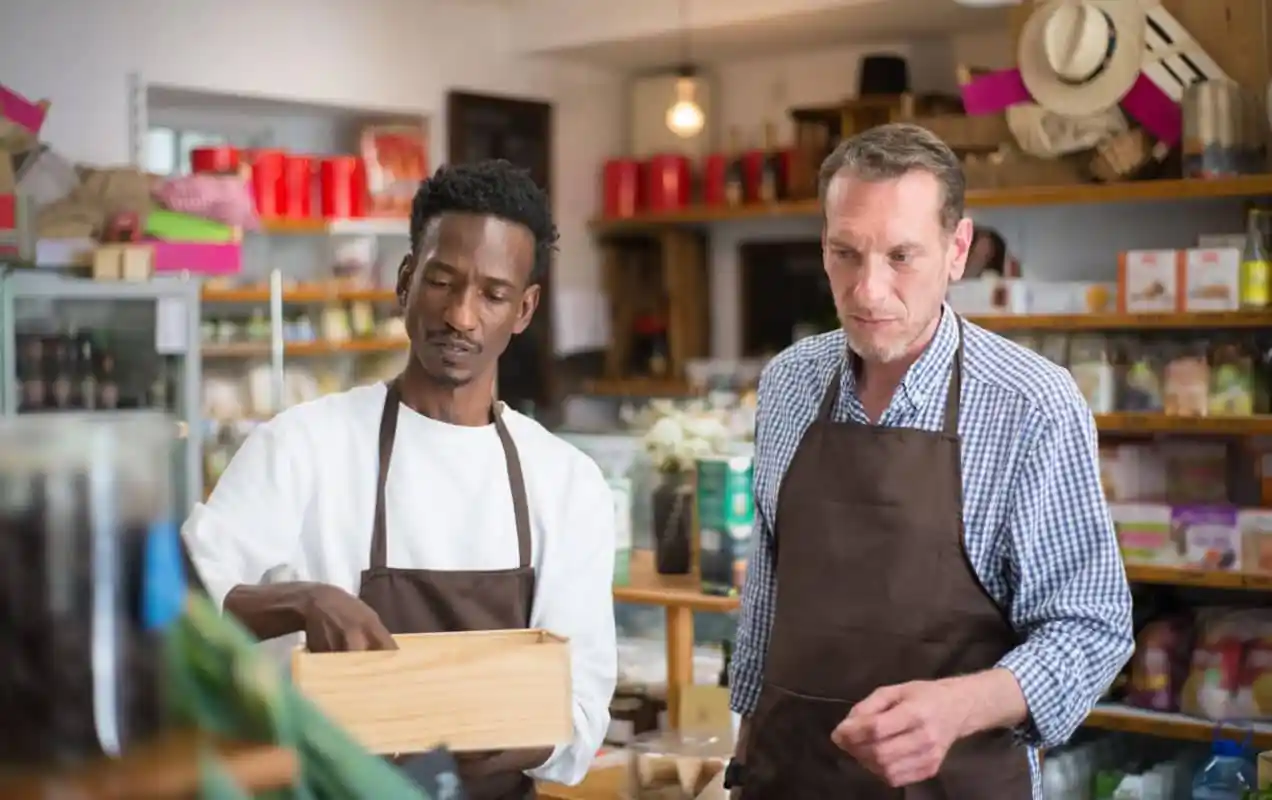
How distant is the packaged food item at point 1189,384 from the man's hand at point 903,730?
317 centimetres

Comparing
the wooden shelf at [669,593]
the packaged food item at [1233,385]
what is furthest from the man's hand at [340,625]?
the packaged food item at [1233,385]

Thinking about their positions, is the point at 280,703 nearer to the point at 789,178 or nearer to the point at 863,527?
the point at 863,527

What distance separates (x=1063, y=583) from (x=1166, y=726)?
3.03m

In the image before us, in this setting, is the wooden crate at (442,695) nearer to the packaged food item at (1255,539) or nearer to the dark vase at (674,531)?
the dark vase at (674,531)

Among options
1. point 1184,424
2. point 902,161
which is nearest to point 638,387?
point 1184,424

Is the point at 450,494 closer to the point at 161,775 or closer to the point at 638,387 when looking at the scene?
the point at 161,775

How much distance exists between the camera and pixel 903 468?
7.25 feet

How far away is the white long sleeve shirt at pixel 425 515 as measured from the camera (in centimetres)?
216

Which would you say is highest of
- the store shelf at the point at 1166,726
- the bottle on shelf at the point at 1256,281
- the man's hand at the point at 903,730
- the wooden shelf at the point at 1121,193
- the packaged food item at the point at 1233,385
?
the wooden shelf at the point at 1121,193

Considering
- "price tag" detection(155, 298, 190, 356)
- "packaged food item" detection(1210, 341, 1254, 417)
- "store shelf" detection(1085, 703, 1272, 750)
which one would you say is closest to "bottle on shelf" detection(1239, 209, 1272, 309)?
"packaged food item" detection(1210, 341, 1254, 417)

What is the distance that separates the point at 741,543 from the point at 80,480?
291 centimetres

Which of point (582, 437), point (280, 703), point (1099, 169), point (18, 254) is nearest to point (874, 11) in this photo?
point (1099, 169)

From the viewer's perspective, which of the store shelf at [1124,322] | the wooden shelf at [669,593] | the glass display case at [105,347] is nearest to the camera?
the wooden shelf at [669,593]

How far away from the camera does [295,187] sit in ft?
24.2
